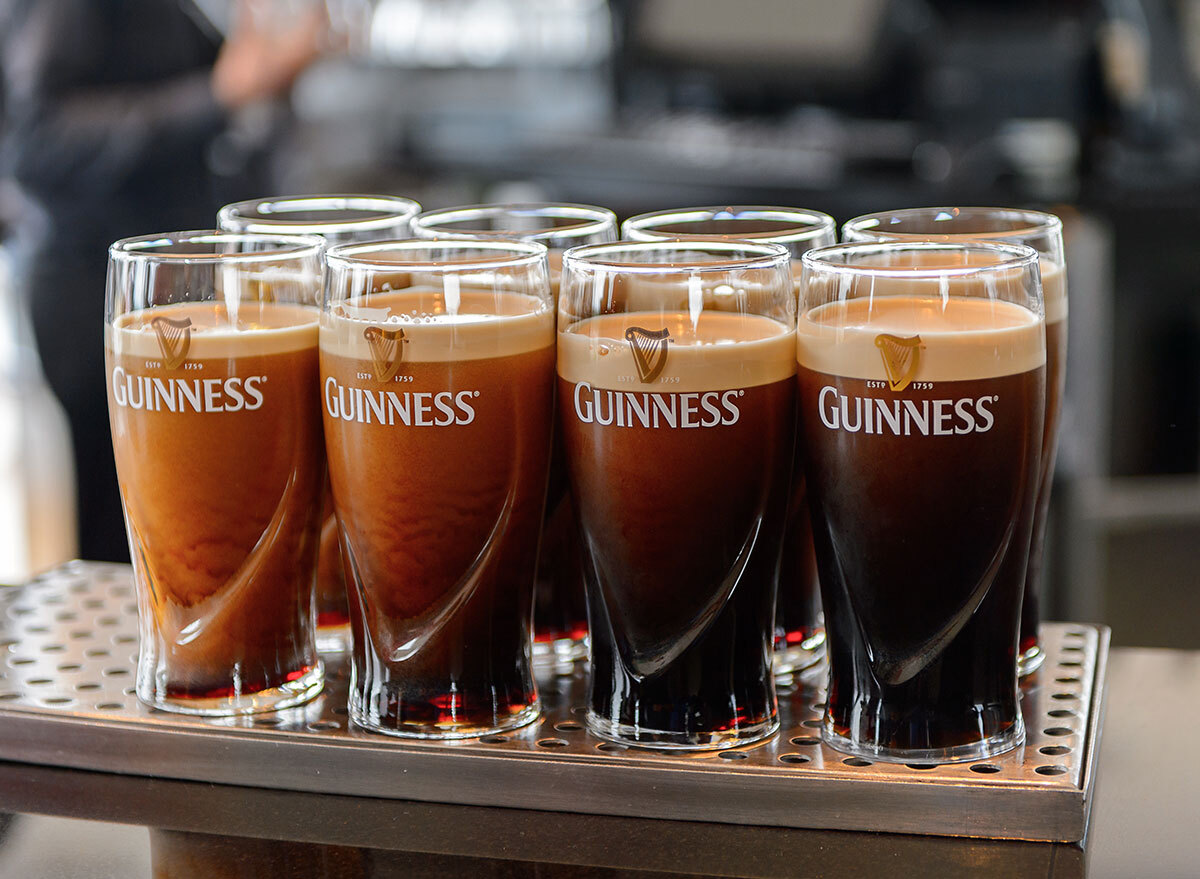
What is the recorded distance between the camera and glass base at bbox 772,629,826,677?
1078mm

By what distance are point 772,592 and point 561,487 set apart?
178mm

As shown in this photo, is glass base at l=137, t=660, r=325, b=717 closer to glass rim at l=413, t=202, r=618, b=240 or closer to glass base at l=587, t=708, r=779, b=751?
glass base at l=587, t=708, r=779, b=751

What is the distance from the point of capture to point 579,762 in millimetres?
911

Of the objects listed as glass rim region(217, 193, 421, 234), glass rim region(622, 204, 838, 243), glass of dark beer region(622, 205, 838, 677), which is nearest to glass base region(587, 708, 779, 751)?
glass of dark beer region(622, 205, 838, 677)

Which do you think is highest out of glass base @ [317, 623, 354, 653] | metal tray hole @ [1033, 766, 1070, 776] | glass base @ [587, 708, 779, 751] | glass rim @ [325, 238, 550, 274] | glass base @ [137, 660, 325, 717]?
glass rim @ [325, 238, 550, 274]

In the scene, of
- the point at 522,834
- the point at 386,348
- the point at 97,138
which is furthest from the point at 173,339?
the point at 97,138

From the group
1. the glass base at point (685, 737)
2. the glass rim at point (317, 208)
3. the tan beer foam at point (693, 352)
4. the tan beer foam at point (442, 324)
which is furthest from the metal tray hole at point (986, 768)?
the glass rim at point (317, 208)

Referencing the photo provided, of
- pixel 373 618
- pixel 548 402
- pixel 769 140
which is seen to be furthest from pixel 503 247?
pixel 769 140

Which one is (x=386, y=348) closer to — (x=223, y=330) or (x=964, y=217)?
(x=223, y=330)

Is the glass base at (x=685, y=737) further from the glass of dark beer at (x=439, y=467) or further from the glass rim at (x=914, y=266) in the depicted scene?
the glass rim at (x=914, y=266)

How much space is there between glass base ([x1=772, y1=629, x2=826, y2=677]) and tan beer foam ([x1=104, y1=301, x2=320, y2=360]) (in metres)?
0.39

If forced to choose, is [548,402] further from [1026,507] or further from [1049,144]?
[1049,144]

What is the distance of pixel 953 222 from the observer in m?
1.08

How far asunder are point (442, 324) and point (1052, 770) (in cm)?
44
